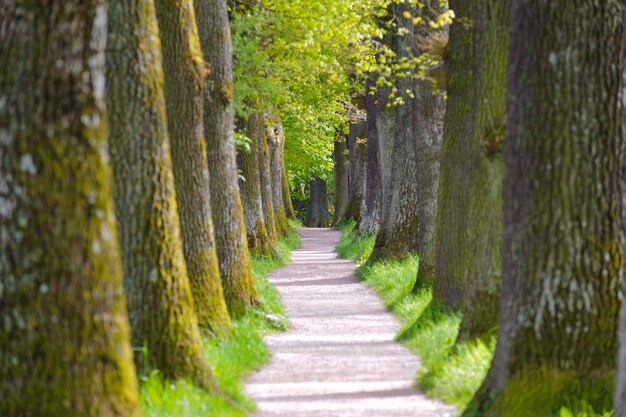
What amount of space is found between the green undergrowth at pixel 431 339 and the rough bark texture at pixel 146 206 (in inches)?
85.0

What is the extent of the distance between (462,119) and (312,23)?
7076 mm

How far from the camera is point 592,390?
25.6 ft

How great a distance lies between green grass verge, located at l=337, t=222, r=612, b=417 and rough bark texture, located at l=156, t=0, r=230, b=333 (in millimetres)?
2426

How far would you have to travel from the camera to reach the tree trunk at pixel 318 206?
66.0 meters

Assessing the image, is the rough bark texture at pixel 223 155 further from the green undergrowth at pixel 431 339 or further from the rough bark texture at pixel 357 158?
the rough bark texture at pixel 357 158

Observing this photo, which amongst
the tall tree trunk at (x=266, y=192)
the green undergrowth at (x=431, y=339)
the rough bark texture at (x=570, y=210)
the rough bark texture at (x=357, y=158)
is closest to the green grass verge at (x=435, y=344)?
the green undergrowth at (x=431, y=339)

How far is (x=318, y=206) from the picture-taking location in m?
67.9

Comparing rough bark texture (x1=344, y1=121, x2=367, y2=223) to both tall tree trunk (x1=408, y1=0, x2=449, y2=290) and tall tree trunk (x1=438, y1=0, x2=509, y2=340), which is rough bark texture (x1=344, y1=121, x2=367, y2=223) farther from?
tall tree trunk (x1=438, y1=0, x2=509, y2=340)

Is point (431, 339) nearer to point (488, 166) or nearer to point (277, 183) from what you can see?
point (488, 166)

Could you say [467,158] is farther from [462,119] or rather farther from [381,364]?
[381,364]

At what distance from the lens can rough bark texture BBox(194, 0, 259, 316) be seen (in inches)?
603

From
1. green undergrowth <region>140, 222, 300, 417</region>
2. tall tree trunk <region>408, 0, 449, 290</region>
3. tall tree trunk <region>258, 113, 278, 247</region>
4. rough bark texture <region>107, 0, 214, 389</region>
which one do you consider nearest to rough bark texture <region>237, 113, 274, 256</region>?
tall tree trunk <region>258, 113, 278, 247</region>

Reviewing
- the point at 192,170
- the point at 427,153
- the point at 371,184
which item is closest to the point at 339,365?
the point at 192,170

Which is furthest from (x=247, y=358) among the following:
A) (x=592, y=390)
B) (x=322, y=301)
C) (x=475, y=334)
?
(x=322, y=301)
